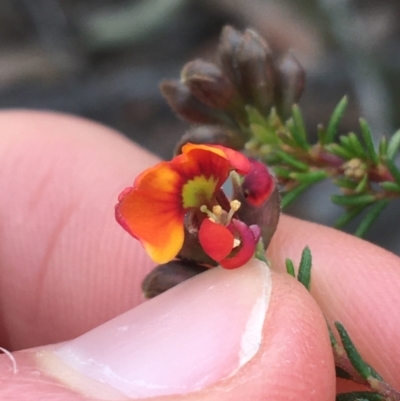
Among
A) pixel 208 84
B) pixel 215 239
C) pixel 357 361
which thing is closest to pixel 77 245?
pixel 208 84

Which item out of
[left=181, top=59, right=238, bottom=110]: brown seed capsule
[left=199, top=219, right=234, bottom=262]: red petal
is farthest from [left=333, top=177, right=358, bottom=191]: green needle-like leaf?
[left=199, top=219, right=234, bottom=262]: red petal

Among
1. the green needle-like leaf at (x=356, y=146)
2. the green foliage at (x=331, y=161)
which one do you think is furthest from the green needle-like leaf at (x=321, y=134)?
the green needle-like leaf at (x=356, y=146)

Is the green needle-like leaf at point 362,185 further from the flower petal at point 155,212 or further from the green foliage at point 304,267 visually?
the flower petal at point 155,212

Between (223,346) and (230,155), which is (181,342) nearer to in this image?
(223,346)

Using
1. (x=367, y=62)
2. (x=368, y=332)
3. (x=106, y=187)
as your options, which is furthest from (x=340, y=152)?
(x=367, y=62)

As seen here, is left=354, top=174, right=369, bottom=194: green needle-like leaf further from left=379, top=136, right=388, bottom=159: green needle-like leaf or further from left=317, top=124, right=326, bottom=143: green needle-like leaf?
left=317, top=124, right=326, bottom=143: green needle-like leaf

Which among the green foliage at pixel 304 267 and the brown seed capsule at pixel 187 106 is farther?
the brown seed capsule at pixel 187 106
